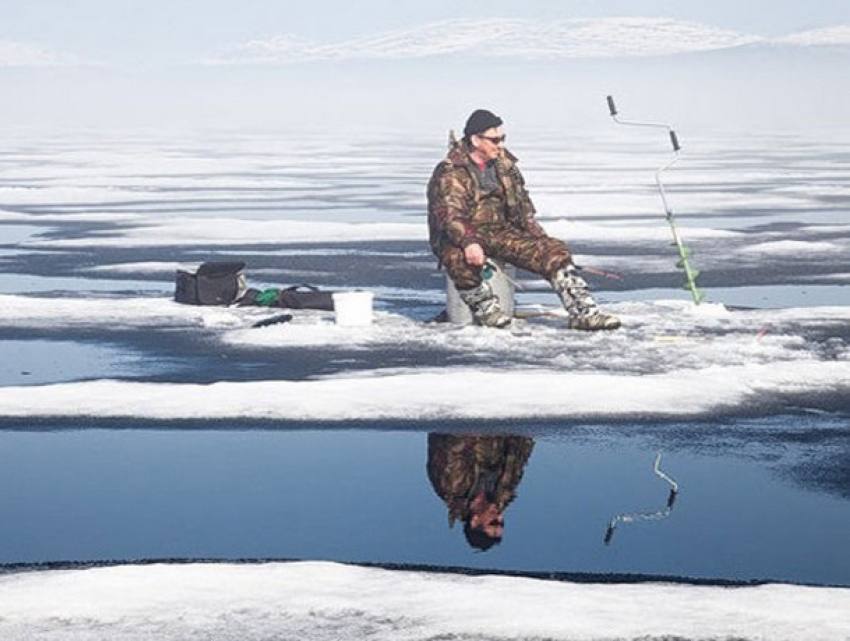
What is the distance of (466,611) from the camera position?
21.5ft

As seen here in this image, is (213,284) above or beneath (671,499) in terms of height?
above

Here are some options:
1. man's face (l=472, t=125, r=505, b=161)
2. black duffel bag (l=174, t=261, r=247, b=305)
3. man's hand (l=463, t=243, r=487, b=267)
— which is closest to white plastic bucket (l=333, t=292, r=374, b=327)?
man's hand (l=463, t=243, r=487, b=267)

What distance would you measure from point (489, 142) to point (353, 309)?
4.56 feet

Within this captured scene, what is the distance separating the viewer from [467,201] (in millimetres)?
14094

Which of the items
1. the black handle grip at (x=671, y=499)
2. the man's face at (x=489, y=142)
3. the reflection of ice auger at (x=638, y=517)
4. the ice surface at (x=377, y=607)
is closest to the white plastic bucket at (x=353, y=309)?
the man's face at (x=489, y=142)

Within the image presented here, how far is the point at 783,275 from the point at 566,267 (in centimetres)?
496

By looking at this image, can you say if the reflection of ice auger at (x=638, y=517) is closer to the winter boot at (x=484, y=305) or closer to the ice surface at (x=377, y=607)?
the ice surface at (x=377, y=607)

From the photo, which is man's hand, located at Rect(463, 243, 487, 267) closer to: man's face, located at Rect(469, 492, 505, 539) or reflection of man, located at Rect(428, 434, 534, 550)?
reflection of man, located at Rect(428, 434, 534, 550)

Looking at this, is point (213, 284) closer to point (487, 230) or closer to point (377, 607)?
point (487, 230)

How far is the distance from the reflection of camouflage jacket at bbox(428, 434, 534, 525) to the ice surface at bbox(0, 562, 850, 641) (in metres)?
1.09

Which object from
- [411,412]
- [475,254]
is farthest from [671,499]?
[475,254]

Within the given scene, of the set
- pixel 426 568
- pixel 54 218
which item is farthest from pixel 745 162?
pixel 426 568

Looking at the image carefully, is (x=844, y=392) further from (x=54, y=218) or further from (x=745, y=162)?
(x=745, y=162)

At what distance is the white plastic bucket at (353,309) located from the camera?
1423cm
